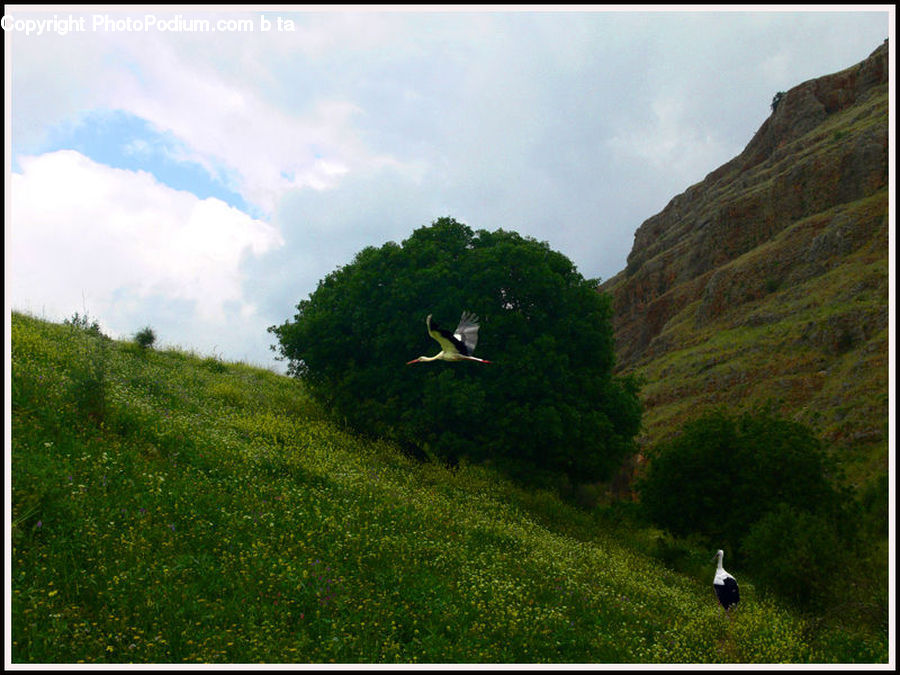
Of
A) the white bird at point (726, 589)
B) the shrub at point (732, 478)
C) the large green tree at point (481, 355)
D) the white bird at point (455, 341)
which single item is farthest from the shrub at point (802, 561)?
the white bird at point (455, 341)

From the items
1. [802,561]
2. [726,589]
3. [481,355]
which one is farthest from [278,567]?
[481,355]

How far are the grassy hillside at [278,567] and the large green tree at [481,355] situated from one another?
5523 mm

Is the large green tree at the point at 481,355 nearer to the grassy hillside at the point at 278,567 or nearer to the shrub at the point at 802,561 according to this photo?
the grassy hillside at the point at 278,567

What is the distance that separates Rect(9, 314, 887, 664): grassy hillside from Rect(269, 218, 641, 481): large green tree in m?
5.52

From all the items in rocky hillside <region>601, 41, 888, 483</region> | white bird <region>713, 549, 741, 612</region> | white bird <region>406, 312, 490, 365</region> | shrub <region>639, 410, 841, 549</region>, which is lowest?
white bird <region>713, 549, 741, 612</region>

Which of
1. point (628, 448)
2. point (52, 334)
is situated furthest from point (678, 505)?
point (52, 334)

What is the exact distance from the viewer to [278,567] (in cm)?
Result: 1092

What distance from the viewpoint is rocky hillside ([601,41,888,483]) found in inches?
1901

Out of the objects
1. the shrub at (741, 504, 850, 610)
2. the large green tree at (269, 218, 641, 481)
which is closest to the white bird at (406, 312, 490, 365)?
the shrub at (741, 504, 850, 610)

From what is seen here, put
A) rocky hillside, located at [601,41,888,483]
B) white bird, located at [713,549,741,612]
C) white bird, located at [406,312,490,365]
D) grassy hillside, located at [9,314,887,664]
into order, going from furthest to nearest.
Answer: rocky hillside, located at [601,41,888,483], white bird, located at [713,549,741,612], white bird, located at [406,312,490,365], grassy hillside, located at [9,314,887,664]

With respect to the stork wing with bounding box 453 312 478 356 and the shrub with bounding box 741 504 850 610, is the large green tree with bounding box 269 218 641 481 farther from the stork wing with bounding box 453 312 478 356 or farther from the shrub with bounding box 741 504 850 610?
the stork wing with bounding box 453 312 478 356

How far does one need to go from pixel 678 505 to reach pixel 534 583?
1667 centimetres

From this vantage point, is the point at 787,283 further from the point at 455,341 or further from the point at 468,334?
the point at 455,341

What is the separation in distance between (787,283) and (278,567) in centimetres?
7125
